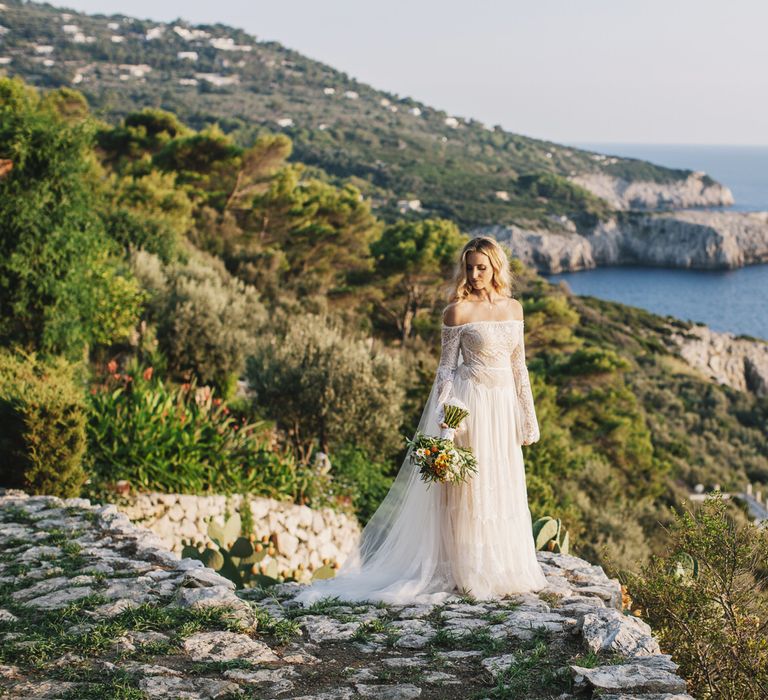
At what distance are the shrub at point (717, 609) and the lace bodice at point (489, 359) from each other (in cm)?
117

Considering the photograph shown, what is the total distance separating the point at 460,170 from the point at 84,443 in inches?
4309

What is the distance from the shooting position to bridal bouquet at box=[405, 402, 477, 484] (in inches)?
188

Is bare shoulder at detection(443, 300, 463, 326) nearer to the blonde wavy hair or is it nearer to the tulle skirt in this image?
the blonde wavy hair

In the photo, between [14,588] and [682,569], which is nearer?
[14,588]

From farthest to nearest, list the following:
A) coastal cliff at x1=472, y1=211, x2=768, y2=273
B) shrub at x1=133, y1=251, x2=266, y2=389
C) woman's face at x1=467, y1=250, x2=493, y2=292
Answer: coastal cliff at x1=472, y1=211, x2=768, y2=273 → shrub at x1=133, y1=251, x2=266, y2=389 → woman's face at x1=467, y1=250, x2=493, y2=292

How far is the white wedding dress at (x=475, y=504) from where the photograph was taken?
504cm

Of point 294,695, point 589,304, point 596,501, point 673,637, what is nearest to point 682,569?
point 673,637

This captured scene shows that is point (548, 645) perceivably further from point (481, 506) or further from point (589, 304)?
point (589, 304)

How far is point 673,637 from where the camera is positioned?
424 centimetres

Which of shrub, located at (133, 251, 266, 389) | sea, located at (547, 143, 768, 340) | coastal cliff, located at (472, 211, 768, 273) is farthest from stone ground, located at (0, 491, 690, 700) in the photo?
coastal cliff, located at (472, 211, 768, 273)

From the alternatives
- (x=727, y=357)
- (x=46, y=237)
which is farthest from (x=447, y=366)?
(x=727, y=357)

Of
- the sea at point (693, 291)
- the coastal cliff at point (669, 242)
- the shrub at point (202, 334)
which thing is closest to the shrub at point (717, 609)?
the shrub at point (202, 334)

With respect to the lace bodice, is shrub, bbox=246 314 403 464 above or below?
below

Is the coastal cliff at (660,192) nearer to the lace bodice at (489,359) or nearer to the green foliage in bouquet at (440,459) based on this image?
the lace bodice at (489,359)
